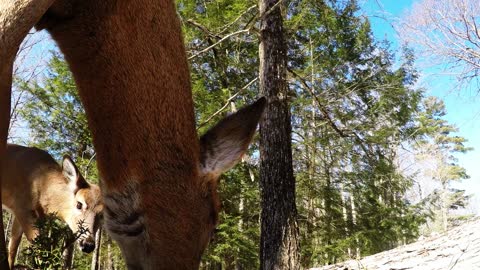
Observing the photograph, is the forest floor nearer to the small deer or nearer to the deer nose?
the deer nose

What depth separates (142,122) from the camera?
93.9 inches

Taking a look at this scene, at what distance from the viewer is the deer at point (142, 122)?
214cm

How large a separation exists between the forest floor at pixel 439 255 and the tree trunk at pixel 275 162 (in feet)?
8.24

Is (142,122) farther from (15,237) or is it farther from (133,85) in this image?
(15,237)

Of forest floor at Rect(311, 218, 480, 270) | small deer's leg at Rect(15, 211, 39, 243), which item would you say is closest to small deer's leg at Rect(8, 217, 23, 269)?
small deer's leg at Rect(15, 211, 39, 243)

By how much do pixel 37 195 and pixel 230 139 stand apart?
798 cm

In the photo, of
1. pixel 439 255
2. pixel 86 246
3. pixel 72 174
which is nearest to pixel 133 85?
pixel 439 255

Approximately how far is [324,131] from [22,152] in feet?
27.1

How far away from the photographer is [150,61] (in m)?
2.58

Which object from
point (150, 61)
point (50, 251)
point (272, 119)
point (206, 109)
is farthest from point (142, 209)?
point (206, 109)

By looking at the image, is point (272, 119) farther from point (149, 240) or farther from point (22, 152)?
point (149, 240)

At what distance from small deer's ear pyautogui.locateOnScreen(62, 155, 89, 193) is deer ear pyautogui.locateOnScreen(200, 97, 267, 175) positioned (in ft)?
14.2

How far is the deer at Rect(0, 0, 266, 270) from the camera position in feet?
7.04

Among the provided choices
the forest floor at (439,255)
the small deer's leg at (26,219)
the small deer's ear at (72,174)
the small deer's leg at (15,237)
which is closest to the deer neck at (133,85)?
the forest floor at (439,255)
